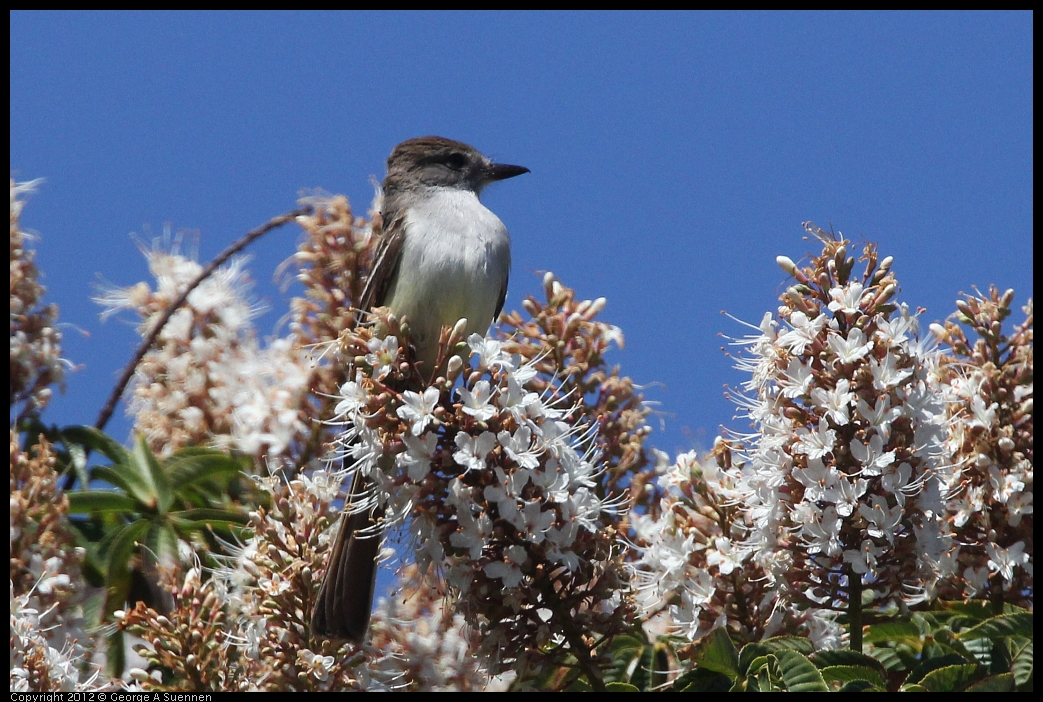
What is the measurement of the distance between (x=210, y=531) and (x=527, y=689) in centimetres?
170

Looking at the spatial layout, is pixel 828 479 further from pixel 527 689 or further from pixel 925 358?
pixel 527 689

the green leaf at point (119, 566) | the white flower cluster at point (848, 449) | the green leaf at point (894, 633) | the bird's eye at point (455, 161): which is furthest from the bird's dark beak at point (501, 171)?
the green leaf at point (894, 633)

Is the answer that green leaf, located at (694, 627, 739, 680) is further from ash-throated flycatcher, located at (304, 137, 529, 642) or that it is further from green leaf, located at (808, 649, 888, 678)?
ash-throated flycatcher, located at (304, 137, 529, 642)

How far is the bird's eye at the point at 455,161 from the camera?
279 inches

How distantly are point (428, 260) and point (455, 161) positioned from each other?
4.40 ft

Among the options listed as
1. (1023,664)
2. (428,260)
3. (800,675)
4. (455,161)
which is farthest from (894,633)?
(455,161)

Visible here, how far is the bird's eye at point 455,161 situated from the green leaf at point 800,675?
4.31 metres

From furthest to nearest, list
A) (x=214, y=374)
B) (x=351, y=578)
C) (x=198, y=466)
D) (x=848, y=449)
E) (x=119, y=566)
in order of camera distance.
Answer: (x=214, y=374), (x=198, y=466), (x=119, y=566), (x=351, y=578), (x=848, y=449)

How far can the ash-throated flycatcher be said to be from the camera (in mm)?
4656

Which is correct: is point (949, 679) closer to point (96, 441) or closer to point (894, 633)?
point (894, 633)

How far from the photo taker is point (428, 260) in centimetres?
593

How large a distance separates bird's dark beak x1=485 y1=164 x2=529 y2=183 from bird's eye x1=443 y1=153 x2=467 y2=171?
15 cm

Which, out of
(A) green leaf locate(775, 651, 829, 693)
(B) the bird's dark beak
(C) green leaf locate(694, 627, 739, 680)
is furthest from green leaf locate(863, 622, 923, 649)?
(B) the bird's dark beak

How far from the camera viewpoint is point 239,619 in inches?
170
